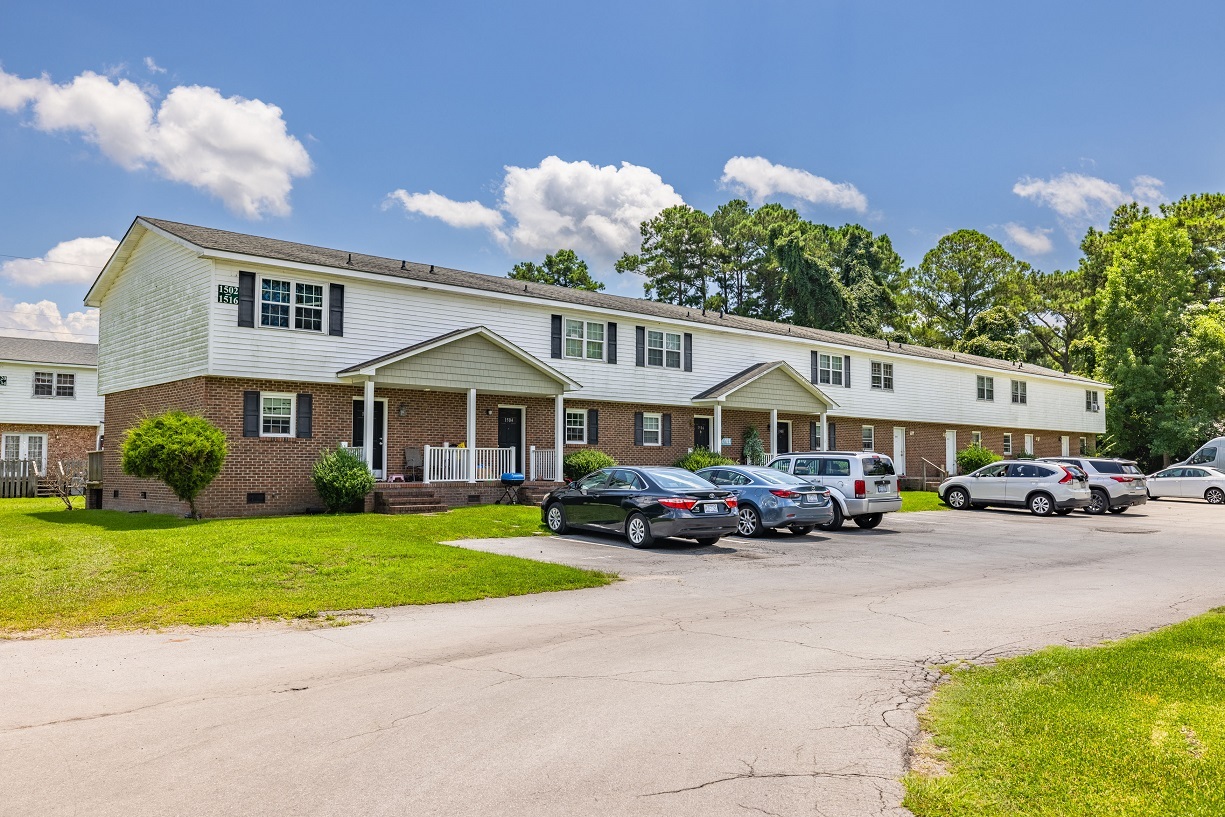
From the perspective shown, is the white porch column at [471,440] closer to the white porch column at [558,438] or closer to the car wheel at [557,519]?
the white porch column at [558,438]

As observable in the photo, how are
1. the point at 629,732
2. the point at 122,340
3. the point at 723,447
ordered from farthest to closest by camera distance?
1. the point at 723,447
2. the point at 122,340
3. the point at 629,732

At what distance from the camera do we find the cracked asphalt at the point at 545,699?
14.7 ft

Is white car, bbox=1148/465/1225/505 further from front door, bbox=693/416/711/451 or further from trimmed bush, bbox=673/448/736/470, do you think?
trimmed bush, bbox=673/448/736/470

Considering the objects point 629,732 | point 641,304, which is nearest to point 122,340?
point 641,304

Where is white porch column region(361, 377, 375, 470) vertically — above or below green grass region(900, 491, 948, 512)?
above

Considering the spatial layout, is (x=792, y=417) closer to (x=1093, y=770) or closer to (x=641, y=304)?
(x=641, y=304)

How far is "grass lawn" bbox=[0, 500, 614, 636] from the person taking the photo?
9705mm

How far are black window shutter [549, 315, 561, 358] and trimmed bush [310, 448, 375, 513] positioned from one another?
26.3ft

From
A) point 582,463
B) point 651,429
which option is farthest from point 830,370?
point 582,463

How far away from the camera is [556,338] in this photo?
89.1 ft

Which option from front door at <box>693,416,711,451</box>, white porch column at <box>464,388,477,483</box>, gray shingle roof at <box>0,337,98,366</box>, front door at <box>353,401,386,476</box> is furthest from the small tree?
gray shingle roof at <box>0,337,98,366</box>

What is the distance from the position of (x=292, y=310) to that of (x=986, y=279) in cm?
6040

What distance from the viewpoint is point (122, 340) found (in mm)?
25672

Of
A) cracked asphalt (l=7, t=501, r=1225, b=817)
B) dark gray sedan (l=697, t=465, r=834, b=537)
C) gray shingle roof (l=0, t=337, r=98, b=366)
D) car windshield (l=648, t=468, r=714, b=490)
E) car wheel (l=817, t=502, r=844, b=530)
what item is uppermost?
gray shingle roof (l=0, t=337, r=98, b=366)
